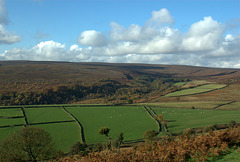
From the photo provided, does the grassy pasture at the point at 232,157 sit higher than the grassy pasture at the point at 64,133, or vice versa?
the grassy pasture at the point at 232,157

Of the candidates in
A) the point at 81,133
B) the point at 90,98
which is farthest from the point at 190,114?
the point at 90,98

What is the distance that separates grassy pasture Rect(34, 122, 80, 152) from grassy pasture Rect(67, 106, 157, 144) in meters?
2.90

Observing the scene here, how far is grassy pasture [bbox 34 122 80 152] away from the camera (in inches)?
1905

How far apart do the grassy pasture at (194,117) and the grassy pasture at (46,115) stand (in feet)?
113

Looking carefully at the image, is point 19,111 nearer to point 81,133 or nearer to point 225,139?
point 81,133

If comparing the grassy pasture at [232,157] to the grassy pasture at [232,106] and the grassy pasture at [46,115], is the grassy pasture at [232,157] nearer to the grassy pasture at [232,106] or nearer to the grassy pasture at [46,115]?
the grassy pasture at [46,115]

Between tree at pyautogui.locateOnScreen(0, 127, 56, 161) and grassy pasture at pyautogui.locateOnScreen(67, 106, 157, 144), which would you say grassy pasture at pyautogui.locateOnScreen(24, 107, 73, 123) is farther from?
tree at pyautogui.locateOnScreen(0, 127, 56, 161)

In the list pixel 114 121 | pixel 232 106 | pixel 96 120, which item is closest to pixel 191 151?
pixel 114 121

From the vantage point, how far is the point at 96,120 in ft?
231

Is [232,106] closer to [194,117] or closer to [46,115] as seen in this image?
[194,117]

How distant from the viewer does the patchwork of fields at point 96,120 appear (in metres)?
55.0

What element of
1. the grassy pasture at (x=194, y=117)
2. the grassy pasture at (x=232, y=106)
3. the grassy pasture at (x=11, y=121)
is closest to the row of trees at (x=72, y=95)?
the grassy pasture at (x=194, y=117)

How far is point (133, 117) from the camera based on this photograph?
243 feet

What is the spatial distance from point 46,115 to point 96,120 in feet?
58.9
